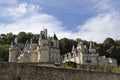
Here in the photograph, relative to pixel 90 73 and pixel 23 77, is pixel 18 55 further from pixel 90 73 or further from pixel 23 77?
pixel 23 77

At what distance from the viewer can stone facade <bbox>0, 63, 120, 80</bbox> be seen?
719 inches

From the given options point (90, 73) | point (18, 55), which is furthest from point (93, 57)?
point (90, 73)

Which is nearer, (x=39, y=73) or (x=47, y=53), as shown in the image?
(x=39, y=73)

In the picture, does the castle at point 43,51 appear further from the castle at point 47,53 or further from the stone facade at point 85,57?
the stone facade at point 85,57

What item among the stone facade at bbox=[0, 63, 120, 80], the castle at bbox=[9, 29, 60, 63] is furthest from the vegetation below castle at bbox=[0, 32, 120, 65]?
the stone facade at bbox=[0, 63, 120, 80]

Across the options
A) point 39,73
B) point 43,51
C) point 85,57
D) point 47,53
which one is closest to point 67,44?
point 85,57

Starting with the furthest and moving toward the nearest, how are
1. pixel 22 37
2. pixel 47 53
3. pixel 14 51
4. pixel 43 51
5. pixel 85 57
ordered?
pixel 22 37 < pixel 14 51 < pixel 85 57 < pixel 47 53 < pixel 43 51

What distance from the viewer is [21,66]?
19.0 metres

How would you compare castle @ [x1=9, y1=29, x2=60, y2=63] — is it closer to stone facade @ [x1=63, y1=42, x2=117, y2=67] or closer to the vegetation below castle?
stone facade @ [x1=63, y1=42, x2=117, y2=67]

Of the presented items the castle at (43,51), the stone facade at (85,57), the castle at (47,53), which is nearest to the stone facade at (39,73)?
the castle at (47,53)

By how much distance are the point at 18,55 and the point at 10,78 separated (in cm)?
4061

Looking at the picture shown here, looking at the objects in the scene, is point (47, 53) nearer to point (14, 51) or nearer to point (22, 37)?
point (14, 51)

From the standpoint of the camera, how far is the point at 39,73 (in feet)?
65.4

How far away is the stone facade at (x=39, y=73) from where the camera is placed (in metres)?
18.2
